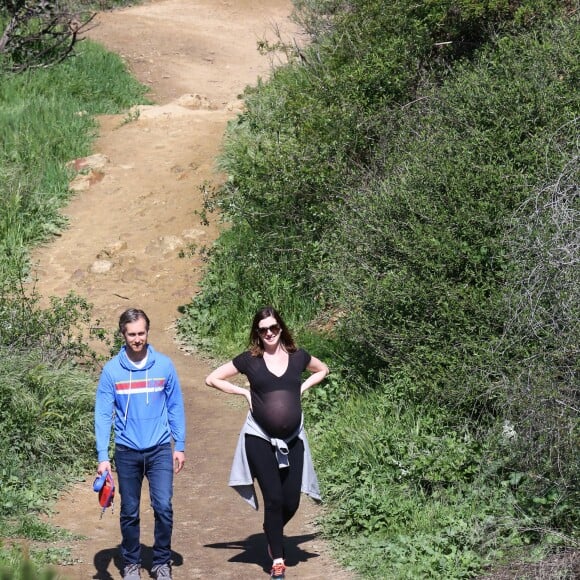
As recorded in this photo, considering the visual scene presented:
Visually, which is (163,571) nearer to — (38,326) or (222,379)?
(222,379)

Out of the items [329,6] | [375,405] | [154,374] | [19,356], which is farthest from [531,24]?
[154,374]

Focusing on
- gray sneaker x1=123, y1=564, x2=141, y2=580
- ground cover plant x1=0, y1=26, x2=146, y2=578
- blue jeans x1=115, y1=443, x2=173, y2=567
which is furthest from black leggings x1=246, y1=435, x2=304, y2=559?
ground cover plant x1=0, y1=26, x2=146, y2=578

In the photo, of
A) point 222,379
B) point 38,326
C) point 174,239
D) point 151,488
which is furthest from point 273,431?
point 174,239

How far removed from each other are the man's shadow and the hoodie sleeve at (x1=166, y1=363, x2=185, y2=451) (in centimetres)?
93

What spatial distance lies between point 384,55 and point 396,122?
0.94m

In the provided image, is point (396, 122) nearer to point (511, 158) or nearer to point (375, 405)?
point (511, 158)

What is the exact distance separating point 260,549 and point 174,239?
7.55 m

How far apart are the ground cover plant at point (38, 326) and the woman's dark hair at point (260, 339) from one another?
1729 mm

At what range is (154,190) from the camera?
15.2 meters

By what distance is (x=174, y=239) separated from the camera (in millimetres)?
13961

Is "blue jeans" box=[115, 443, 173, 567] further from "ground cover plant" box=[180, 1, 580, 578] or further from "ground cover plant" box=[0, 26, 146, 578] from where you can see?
"ground cover plant" box=[180, 1, 580, 578]

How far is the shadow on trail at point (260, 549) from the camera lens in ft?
21.9

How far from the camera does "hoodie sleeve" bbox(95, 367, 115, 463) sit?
5.93 meters

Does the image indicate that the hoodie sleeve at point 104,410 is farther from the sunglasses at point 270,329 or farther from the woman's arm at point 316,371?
the woman's arm at point 316,371
